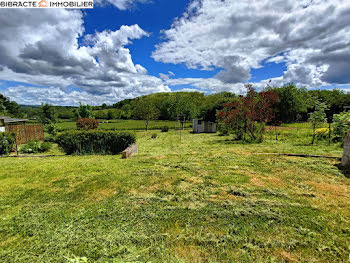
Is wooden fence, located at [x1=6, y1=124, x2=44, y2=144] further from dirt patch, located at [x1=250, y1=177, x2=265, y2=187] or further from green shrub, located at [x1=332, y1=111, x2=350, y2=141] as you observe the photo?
green shrub, located at [x1=332, y1=111, x2=350, y2=141]

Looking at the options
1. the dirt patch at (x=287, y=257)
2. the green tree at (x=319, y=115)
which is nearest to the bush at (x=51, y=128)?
the dirt patch at (x=287, y=257)

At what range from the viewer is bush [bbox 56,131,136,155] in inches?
332

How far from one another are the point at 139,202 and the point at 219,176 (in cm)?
234

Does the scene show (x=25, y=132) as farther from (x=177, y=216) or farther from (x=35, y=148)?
(x=177, y=216)

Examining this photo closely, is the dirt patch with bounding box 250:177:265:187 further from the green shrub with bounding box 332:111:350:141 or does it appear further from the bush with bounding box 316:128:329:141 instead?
the bush with bounding box 316:128:329:141

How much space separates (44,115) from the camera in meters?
24.8

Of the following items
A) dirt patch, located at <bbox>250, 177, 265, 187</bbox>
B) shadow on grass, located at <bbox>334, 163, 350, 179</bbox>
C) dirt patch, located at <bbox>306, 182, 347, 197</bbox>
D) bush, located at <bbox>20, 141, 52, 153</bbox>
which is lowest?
bush, located at <bbox>20, 141, 52, 153</bbox>

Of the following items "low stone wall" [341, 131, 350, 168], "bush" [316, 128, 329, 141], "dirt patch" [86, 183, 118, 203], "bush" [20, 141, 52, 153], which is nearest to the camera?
"dirt patch" [86, 183, 118, 203]

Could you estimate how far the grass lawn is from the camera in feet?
6.64

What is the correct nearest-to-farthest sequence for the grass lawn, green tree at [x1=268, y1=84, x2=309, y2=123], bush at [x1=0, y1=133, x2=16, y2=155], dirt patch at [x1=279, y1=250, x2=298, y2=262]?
dirt patch at [x1=279, y1=250, x2=298, y2=262] → the grass lawn → bush at [x1=0, y1=133, x2=16, y2=155] → green tree at [x1=268, y1=84, x2=309, y2=123]

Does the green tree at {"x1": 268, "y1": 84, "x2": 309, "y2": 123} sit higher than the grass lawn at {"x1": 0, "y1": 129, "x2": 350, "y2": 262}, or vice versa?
the green tree at {"x1": 268, "y1": 84, "x2": 309, "y2": 123}

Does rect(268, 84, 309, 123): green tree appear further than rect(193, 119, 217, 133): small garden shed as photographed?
Yes

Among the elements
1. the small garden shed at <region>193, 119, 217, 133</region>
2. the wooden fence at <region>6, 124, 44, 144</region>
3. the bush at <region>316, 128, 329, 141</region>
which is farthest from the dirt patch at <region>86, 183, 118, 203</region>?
the small garden shed at <region>193, 119, 217, 133</region>

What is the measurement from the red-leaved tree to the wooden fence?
58.2ft
